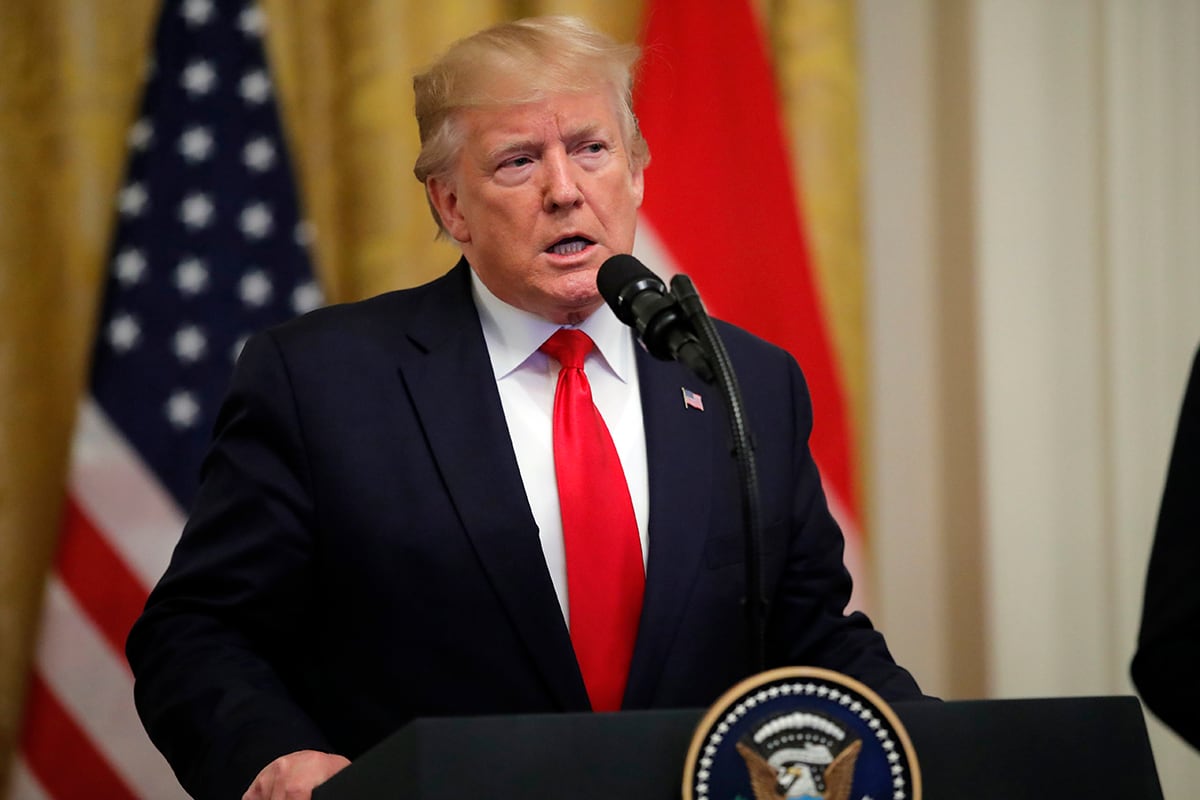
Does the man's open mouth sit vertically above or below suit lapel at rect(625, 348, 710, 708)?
above

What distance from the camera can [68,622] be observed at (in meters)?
3.25

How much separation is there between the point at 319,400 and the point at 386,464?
14 cm

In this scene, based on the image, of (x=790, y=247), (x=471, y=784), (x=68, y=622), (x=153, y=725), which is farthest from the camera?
(x=790, y=247)

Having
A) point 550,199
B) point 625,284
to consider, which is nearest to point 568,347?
point 550,199

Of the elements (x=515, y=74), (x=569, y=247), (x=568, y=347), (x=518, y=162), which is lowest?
(x=568, y=347)

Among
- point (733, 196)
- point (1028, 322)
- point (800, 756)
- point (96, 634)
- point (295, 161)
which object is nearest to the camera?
point (800, 756)

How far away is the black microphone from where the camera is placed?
5.00ft

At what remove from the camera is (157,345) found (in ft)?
11.0

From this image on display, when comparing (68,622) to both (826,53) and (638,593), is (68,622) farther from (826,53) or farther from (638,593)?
(826,53)

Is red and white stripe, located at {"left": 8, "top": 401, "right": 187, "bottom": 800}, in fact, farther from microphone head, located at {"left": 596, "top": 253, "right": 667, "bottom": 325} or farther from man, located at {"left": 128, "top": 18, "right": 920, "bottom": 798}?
microphone head, located at {"left": 596, "top": 253, "right": 667, "bottom": 325}

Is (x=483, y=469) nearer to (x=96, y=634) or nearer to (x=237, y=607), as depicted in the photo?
(x=237, y=607)

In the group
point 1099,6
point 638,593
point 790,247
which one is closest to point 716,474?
point 638,593

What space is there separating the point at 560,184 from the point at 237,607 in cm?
76

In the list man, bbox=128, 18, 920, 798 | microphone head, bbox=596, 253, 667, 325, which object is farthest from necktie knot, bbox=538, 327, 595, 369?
microphone head, bbox=596, 253, 667, 325
